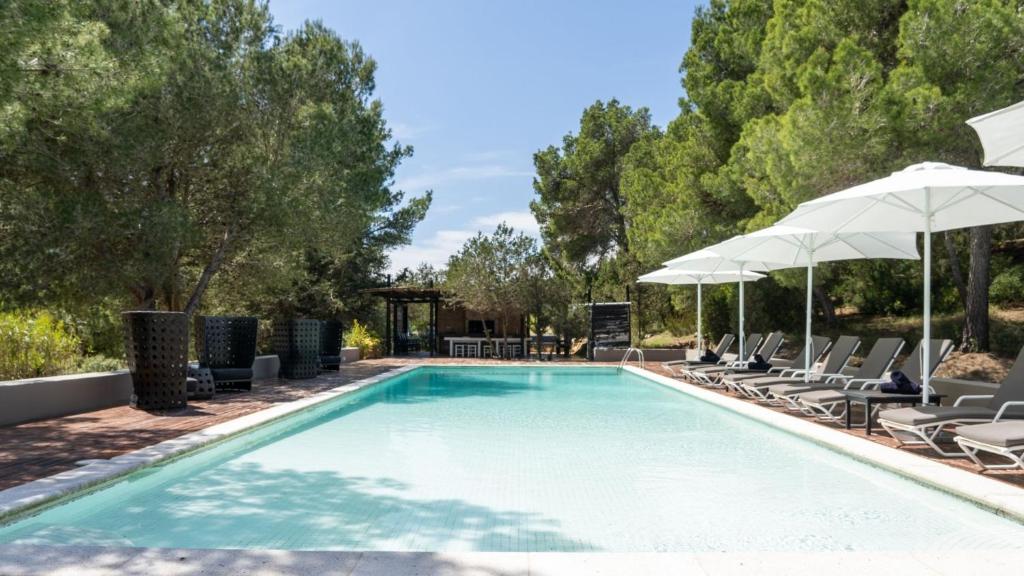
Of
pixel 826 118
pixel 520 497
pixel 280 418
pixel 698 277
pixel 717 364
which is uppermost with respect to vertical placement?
pixel 826 118

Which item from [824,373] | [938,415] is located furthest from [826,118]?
[938,415]

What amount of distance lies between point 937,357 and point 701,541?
5150mm

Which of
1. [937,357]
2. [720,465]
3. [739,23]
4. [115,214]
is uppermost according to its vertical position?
[739,23]

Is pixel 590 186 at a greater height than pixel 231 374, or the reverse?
pixel 590 186

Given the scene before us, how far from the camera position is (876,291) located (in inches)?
780

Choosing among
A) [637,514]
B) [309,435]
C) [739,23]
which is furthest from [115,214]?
[739,23]

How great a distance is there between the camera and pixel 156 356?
28.5 feet

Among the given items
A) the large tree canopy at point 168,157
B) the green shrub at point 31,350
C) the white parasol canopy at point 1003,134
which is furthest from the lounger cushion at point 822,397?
the green shrub at point 31,350

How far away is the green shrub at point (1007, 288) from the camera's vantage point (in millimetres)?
17156

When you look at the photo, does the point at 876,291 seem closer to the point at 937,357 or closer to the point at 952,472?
the point at 937,357

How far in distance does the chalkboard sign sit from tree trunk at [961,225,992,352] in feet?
30.4

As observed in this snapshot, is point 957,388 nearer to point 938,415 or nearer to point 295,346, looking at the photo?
point 938,415

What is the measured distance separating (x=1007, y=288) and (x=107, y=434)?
19.3 metres

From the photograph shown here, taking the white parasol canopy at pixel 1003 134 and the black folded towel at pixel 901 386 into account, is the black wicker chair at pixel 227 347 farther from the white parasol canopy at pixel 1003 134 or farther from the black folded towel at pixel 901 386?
the white parasol canopy at pixel 1003 134
